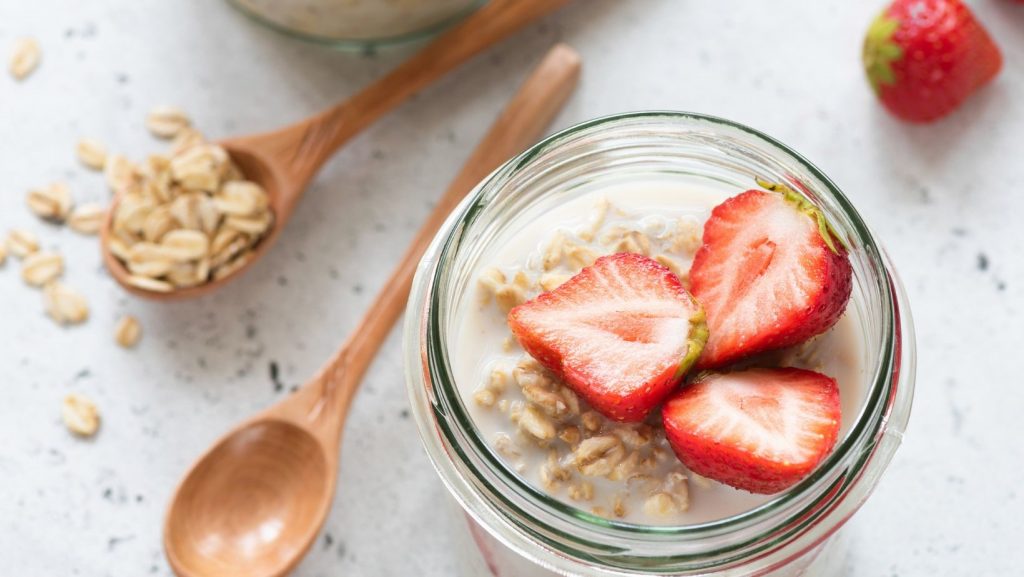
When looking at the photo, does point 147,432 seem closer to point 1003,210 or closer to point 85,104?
point 85,104

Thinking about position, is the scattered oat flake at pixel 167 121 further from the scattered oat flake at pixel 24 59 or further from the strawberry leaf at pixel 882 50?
the strawberry leaf at pixel 882 50

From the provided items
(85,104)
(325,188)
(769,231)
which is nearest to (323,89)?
(325,188)

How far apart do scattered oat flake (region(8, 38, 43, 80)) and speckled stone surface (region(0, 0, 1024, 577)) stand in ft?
0.03

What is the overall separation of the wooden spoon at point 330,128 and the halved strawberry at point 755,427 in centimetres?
59

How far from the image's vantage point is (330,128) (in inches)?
48.1

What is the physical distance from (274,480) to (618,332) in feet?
1.61

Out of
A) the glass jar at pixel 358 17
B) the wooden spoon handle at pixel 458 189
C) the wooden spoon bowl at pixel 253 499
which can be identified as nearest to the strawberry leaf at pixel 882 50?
the wooden spoon handle at pixel 458 189

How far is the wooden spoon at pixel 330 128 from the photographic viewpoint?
1.20 m

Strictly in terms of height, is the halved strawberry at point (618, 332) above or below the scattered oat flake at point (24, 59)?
above

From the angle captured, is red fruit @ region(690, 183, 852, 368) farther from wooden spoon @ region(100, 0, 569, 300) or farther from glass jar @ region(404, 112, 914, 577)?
wooden spoon @ region(100, 0, 569, 300)

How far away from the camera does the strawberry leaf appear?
1183 mm

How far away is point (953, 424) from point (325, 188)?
2.27 ft

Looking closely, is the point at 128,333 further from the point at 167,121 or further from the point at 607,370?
the point at 607,370

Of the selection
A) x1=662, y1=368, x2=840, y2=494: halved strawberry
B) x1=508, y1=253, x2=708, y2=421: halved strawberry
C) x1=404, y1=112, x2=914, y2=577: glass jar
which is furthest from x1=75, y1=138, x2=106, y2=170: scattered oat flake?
x1=662, y1=368, x2=840, y2=494: halved strawberry
